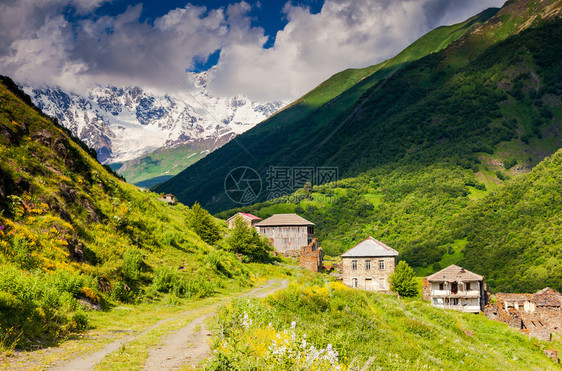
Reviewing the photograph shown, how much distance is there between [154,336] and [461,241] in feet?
365

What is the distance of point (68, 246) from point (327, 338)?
525 inches

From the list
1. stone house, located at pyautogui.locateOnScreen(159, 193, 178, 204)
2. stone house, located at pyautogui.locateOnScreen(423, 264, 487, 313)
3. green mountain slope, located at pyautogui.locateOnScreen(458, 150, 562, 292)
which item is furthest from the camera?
green mountain slope, located at pyautogui.locateOnScreen(458, 150, 562, 292)

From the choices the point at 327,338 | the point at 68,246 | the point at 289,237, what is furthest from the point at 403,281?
the point at 68,246

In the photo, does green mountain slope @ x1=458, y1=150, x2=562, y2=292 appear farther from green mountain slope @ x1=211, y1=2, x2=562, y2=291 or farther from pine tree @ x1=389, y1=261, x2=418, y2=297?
pine tree @ x1=389, y1=261, x2=418, y2=297

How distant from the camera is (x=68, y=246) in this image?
1738 cm

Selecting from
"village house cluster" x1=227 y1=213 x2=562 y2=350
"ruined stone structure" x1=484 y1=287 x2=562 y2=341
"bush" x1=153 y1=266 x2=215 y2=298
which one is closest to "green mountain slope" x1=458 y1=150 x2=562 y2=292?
"village house cluster" x1=227 y1=213 x2=562 y2=350

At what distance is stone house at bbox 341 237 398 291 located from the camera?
54.0 metres

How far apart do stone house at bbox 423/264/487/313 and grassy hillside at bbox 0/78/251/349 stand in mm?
32846

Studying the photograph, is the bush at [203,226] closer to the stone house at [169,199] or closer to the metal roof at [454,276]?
the stone house at [169,199]

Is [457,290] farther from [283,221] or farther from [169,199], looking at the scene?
[169,199]

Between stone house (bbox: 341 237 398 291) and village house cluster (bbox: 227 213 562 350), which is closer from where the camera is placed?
village house cluster (bbox: 227 213 562 350)

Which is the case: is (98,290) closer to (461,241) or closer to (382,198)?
(461,241)

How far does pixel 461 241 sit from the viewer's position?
349 ft

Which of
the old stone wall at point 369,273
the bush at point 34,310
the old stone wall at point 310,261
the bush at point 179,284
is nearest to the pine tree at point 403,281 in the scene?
the old stone wall at point 369,273
